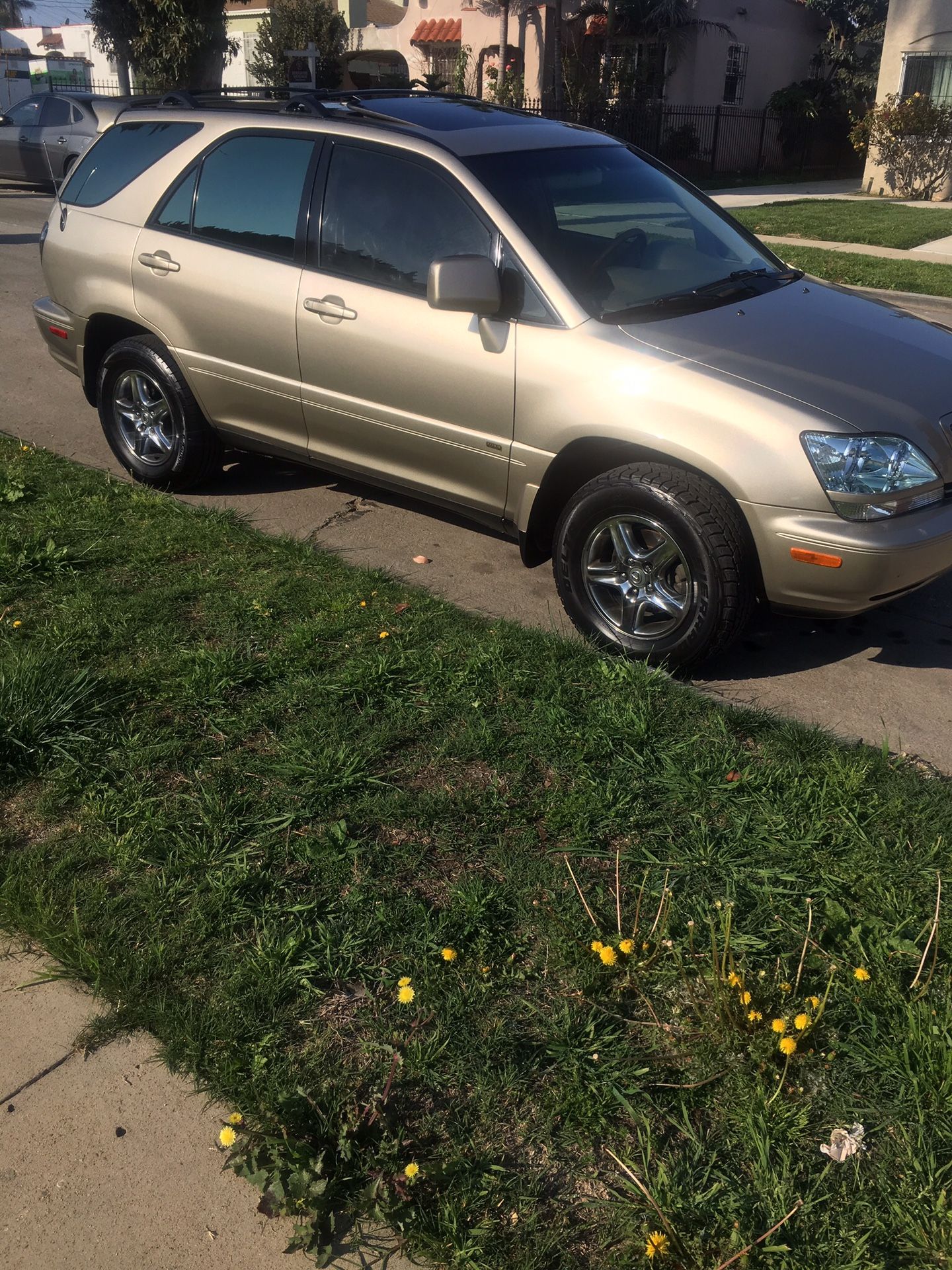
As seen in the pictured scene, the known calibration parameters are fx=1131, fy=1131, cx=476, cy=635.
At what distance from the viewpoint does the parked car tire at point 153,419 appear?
18.2 ft

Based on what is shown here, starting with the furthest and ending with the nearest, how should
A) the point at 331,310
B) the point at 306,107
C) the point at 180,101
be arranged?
the point at 180,101 → the point at 306,107 → the point at 331,310

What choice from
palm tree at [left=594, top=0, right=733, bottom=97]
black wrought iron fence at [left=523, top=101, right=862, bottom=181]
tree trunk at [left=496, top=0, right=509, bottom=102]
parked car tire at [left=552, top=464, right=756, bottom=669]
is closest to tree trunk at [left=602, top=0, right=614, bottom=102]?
palm tree at [left=594, top=0, right=733, bottom=97]

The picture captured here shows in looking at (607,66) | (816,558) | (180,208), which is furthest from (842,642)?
(607,66)

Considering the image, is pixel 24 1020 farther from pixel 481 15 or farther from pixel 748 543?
pixel 481 15

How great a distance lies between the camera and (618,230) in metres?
4.68

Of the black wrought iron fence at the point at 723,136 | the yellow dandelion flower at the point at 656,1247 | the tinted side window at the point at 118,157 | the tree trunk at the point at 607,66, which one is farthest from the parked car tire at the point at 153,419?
the tree trunk at the point at 607,66

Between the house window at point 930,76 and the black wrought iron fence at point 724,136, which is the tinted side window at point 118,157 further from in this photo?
the black wrought iron fence at point 724,136

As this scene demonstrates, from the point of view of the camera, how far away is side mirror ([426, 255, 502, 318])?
416cm

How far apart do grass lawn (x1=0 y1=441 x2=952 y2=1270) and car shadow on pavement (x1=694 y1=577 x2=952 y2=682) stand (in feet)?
1.66

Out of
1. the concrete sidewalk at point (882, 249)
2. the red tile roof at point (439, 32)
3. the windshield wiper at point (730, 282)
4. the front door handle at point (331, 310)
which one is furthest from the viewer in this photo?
the red tile roof at point (439, 32)

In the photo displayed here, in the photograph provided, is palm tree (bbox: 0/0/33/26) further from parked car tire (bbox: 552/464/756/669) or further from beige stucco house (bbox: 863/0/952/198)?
parked car tire (bbox: 552/464/756/669)

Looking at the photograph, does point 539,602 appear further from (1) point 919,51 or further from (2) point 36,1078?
(1) point 919,51

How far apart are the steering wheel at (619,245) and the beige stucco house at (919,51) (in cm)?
1987

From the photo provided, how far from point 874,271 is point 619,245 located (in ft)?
28.1
